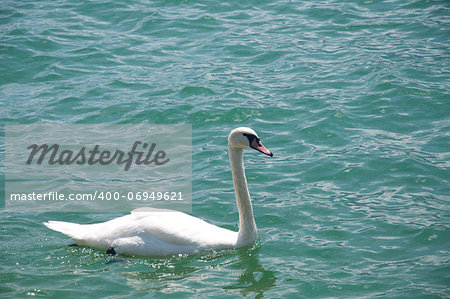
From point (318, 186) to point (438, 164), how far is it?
6.00 ft

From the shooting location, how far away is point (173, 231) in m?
7.93

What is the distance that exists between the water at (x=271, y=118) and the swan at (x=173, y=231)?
0.14 meters

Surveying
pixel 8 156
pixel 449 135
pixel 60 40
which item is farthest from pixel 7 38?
pixel 449 135

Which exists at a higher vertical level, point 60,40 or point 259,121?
point 60,40

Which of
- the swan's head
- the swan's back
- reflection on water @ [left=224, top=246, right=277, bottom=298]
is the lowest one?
reflection on water @ [left=224, top=246, right=277, bottom=298]

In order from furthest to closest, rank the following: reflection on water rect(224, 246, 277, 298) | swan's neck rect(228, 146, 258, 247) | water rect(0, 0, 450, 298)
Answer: swan's neck rect(228, 146, 258, 247)
water rect(0, 0, 450, 298)
reflection on water rect(224, 246, 277, 298)

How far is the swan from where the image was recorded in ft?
26.0

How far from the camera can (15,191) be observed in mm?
9820

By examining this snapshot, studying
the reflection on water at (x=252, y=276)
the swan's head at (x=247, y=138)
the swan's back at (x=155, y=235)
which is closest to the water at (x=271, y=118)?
the reflection on water at (x=252, y=276)

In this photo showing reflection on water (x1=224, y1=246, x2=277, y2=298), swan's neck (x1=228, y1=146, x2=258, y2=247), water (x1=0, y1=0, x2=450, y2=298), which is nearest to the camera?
reflection on water (x1=224, y1=246, x2=277, y2=298)

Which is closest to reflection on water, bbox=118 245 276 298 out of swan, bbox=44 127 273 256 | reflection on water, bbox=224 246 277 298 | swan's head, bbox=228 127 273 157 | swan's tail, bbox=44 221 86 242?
reflection on water, bbox=224 246 277 298

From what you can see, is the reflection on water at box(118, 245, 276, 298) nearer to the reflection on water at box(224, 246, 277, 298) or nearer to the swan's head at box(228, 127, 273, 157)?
the reflection on water at box(224, 246, 277, 298)

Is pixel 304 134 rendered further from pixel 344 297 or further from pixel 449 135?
pixel 344 297

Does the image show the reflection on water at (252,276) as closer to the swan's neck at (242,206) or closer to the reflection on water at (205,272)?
the reflection on water at (205,272)
